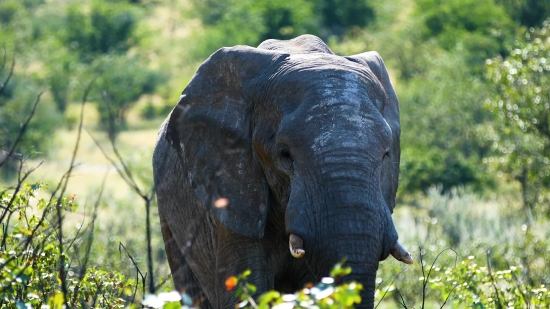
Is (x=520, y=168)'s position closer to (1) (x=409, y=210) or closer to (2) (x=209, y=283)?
(1) (x=409, y=210)

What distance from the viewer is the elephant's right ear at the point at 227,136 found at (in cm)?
552

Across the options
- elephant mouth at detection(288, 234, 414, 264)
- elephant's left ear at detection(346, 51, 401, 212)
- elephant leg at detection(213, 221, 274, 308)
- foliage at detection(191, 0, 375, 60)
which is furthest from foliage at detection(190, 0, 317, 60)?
elephant mouth at detection(288, 234, 414, 264)

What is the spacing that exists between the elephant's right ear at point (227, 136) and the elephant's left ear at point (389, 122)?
21.2 inches

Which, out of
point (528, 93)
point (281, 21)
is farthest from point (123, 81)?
point (528, 93)

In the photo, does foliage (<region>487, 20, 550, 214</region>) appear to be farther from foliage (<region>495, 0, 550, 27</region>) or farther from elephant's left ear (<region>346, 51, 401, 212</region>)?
foliage (<region>495, 0, 550, 27</region>)

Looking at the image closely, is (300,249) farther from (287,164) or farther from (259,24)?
(259,24)

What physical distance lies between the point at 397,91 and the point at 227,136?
95.8 ft

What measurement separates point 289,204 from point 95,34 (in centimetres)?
5060

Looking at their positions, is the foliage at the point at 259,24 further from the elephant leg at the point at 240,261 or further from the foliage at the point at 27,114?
the elephant leg at the point at 240,261

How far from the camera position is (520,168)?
1716 cm

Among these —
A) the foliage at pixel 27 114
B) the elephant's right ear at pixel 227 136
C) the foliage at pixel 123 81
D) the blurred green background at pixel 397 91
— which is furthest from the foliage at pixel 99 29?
the elephant's right ear at pixel 227 136

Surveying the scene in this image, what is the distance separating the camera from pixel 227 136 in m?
5.65

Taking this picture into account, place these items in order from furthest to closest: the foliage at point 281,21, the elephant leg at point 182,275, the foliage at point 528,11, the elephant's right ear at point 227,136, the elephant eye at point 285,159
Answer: the foliage at point 281,21
the foliage at point 528,11
the elephant leg at point 182,275
the elephant's right ear at point 227,136
the elephant eye at point 285,159

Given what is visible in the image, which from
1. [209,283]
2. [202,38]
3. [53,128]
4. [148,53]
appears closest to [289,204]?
[209,283]
